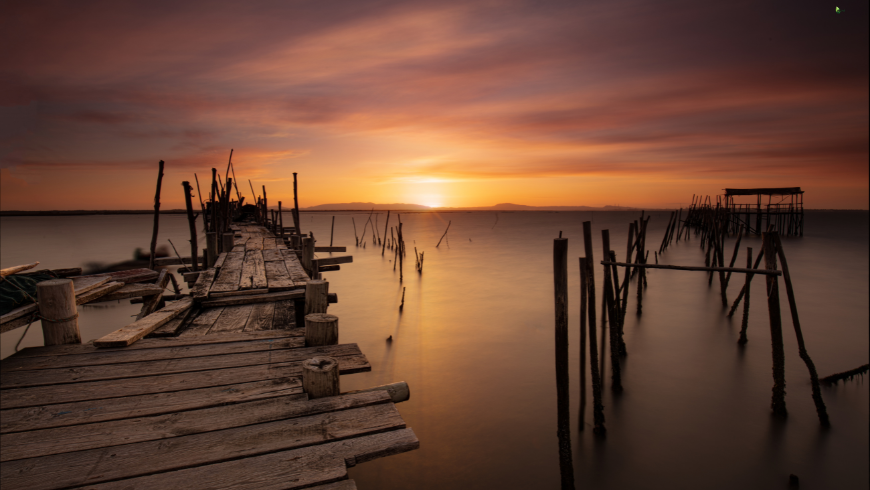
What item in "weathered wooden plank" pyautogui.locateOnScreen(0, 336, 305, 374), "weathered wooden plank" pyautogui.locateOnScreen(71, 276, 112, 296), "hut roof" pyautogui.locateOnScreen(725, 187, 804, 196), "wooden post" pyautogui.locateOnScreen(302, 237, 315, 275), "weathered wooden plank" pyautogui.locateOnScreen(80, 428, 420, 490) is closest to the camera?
"weathered wooden plank" pyautogui.locateOnScreen(80, 428, 420, 490)

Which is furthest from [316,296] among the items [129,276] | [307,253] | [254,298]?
[129,276]

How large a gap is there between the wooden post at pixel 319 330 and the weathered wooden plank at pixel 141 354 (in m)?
0.15

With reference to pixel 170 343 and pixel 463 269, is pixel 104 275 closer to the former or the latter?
pixel 170 343

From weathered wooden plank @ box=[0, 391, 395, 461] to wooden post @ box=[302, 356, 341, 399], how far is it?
6 centimetres

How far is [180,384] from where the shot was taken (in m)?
3.27

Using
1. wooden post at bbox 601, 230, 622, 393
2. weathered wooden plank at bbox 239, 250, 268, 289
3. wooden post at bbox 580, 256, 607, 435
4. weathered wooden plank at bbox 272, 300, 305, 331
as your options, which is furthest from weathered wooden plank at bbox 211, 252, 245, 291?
wooden post at bbox 601, 230, 622, 393

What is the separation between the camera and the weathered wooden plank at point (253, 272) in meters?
5.83

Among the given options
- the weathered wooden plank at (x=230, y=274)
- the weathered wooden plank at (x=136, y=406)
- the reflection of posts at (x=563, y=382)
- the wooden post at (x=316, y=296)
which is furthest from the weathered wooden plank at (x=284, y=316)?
the reflection of posts at (x=563, y=382)

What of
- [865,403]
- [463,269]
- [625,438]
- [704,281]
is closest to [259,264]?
[625,438]

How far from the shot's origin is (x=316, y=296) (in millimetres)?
4500

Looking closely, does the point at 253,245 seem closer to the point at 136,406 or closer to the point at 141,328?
the point at 141,328

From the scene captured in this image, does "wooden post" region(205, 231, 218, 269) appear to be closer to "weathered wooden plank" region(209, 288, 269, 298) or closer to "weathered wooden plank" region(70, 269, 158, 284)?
"weathered wooden plank" region(70, 269, 158, 284)

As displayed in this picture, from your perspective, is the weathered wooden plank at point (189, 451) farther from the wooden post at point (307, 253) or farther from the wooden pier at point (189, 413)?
the wooden post at point (307, 253)

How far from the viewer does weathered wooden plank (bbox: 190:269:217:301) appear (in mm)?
5281
